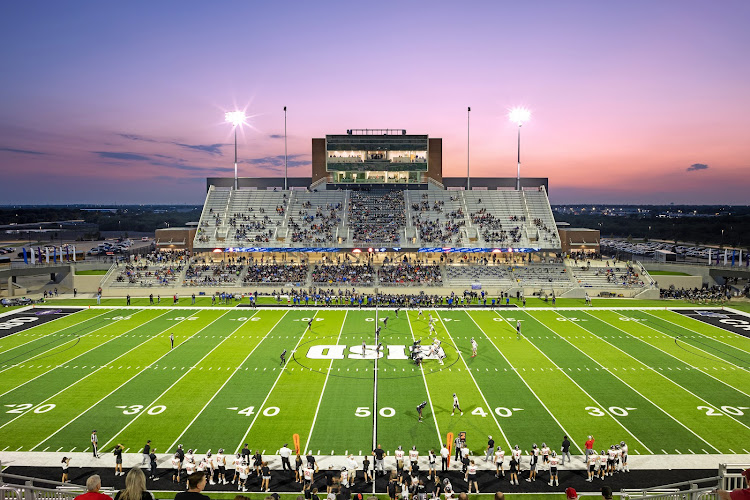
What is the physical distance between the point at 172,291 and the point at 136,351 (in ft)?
62.9

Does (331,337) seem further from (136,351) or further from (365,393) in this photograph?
(136,351)

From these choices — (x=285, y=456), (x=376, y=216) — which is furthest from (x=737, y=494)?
(x=376, y=216)

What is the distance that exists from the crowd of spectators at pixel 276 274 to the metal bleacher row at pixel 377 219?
3.27 m

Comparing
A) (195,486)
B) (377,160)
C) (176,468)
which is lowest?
(176,468)

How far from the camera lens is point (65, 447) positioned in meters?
15.5

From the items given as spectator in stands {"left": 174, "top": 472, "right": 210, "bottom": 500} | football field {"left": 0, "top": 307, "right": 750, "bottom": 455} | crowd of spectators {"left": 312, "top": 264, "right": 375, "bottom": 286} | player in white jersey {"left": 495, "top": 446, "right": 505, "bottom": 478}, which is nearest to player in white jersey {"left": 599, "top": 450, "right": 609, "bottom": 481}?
football field {"left": 0, "top": 307, "right": 750, "bottom": 455}

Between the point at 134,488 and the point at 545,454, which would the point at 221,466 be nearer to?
the point at 545,454

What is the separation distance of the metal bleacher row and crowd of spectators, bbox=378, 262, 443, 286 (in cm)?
316

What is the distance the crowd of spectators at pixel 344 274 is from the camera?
153 feet

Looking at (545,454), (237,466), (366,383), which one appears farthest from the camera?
(366,383)

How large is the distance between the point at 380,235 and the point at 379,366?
99.1 ft

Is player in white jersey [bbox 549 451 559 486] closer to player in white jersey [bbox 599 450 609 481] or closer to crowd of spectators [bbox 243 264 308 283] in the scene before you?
player in white jersey [bbox 599 450 609 481]

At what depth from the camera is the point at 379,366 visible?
78.8 feet

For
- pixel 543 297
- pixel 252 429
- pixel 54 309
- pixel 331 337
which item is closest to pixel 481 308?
pixel 543 297
